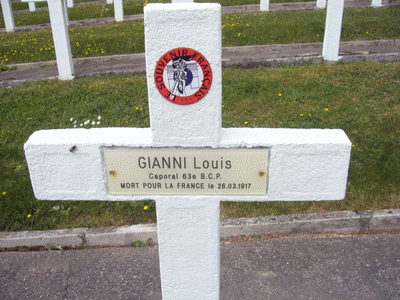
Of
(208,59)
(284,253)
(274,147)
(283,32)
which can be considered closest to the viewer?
(208,59)

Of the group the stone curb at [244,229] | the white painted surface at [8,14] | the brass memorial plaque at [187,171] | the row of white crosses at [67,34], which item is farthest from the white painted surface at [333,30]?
the white painted surface at [8,14]

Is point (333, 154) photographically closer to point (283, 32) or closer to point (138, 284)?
point (138, 284)

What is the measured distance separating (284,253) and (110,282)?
58.1 inches

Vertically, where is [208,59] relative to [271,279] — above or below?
above

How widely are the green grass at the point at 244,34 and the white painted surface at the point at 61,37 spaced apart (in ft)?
5.25

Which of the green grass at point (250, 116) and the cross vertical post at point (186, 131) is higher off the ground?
the cross vertical post at point (186, 131)

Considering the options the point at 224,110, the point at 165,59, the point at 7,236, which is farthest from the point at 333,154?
the point at 224,110

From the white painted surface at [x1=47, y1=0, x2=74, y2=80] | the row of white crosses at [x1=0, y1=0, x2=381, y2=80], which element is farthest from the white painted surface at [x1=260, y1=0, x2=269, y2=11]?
the white painted surface at [x1=47, y1=0, x2=74, y2=80]

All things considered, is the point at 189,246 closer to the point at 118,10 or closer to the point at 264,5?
the point at 118,10

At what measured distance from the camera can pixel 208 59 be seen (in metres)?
1.72

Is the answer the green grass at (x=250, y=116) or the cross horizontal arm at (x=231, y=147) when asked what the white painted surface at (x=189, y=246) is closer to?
the cross horizontal arm at (x=231, y=147)

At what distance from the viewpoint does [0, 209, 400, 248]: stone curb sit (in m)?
3.74

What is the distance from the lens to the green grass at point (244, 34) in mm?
8742

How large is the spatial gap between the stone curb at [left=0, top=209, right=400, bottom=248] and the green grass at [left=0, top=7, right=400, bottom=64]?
5647mm
